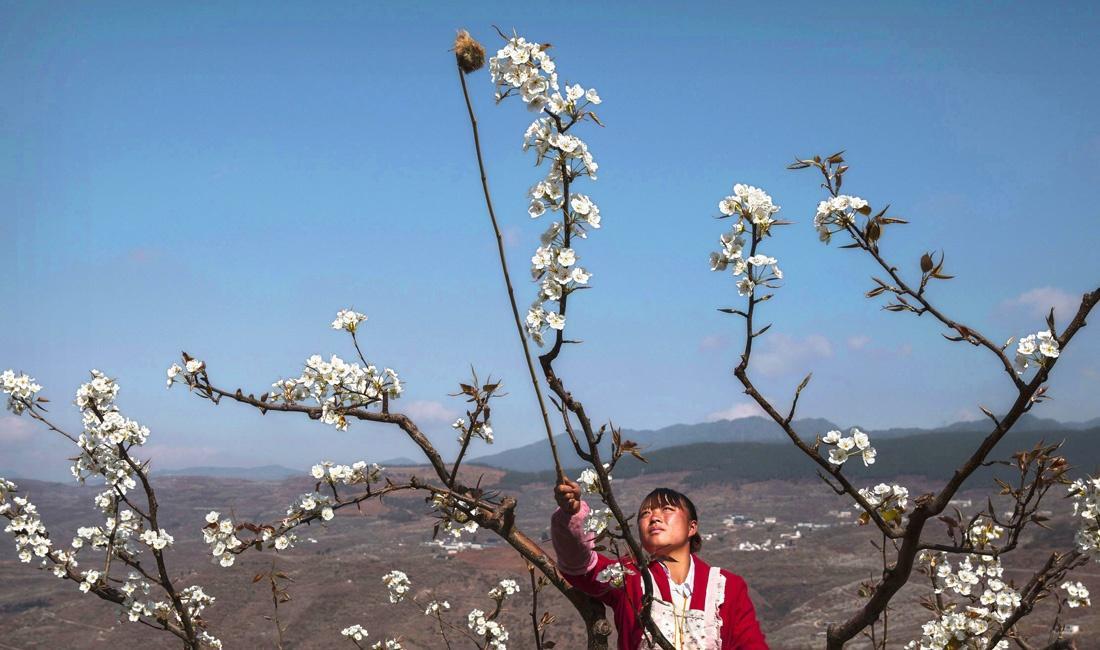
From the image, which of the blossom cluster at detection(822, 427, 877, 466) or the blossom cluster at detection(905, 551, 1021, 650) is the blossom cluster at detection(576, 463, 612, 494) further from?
the blossom cluster at detection(905, 551, 1021, 650)

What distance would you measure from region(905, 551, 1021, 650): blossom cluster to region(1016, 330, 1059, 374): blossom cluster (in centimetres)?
112

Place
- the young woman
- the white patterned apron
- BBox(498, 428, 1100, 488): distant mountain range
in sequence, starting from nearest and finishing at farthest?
the young woman → the white patterned apron → BBox(498, 428, 1100, 488): distant mountain range

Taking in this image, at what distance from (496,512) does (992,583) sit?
2.74 metres

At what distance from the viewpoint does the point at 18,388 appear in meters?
4.32

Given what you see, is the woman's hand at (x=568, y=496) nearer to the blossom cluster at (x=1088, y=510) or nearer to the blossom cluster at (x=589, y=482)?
the blossom cluster at (x=589, y=482)

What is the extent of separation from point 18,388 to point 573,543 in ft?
11.5

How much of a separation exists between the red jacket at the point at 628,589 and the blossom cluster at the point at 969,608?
726mm

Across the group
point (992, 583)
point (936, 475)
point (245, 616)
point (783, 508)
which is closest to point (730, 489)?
point (783, 508)

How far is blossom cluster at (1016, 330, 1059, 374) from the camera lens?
5.99 feet

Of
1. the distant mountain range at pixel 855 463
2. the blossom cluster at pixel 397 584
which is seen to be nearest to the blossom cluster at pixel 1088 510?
the blossom cluster at pixel 397 584

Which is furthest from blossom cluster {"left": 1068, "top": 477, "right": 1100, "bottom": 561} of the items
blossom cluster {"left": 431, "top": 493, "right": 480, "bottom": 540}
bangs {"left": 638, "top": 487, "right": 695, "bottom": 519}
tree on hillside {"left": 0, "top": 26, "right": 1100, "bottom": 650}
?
blossom cluster {"left": 431, "top": 493, "right": 480, "bottom": 540}

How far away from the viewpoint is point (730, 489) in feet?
187

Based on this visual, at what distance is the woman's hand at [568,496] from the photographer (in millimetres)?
2254

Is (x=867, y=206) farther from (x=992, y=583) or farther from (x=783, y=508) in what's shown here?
(x=783, y=508)
